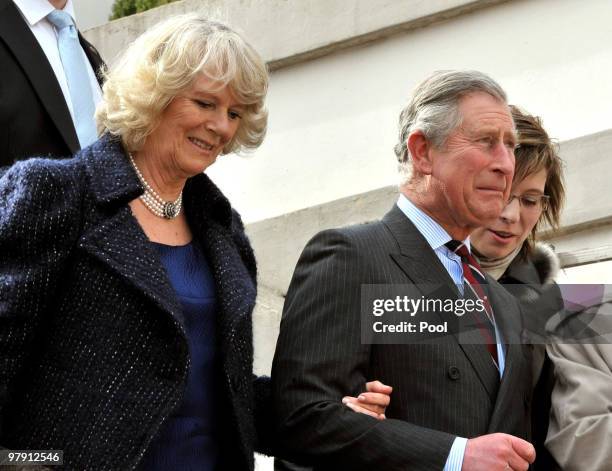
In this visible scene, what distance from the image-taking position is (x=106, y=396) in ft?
10.5

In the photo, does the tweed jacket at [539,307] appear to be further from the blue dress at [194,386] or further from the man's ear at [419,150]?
the blue dress at [194,386]

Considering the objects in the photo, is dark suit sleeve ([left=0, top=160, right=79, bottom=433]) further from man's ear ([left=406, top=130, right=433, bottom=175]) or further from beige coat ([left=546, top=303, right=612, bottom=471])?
beige coat ([left=546, top=303, right=612, bottom=471])

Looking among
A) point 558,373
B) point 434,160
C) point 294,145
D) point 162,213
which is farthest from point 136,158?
point 294,145

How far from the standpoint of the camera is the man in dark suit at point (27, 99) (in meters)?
4.01

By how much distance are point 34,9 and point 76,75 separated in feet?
0.82

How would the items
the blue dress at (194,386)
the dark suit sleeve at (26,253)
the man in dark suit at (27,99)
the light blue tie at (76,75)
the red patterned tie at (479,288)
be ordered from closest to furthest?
the dark suit sleeve at (26,253) < the blue dress at (194,386) < the red patterned tie at (479,288) < the man in dark suit at (27,99) < the light blue tie at (76,75)

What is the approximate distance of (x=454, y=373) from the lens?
11.9ft

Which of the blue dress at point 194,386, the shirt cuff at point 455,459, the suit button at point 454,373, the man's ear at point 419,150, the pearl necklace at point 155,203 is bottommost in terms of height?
the shirt cuff at point 455,459

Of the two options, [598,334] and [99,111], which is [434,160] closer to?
[598,334]

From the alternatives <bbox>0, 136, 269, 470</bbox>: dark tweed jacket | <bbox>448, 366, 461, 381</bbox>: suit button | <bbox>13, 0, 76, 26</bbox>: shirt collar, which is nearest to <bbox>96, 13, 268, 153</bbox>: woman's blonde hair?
<bbox>0, 136, 269, 470</bbox>: dark tweed jacket

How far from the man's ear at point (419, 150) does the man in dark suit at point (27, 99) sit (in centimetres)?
105

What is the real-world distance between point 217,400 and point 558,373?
1048mm

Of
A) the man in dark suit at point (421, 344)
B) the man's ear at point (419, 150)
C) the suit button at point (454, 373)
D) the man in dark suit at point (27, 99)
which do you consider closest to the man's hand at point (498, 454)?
the man in dark suit at point (421, 344)

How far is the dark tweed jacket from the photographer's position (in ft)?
10.4
